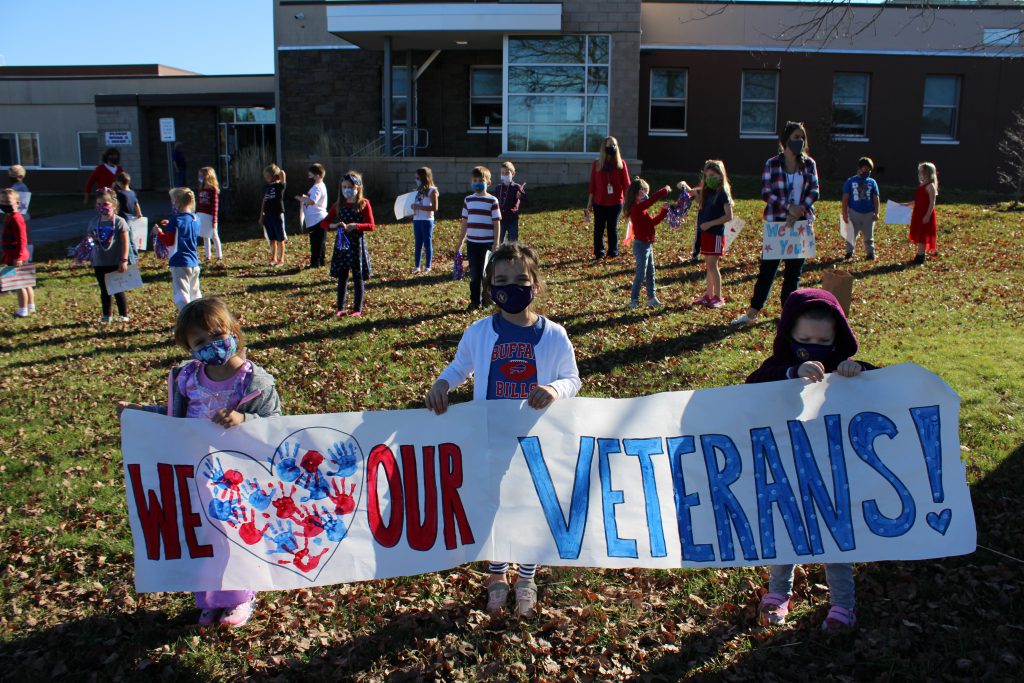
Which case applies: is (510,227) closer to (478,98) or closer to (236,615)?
(236,615)

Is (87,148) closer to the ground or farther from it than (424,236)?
farther from it

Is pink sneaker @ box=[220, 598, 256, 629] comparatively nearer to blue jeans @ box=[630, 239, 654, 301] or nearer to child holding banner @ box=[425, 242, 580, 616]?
child holding banner @ box=[425, 242, 580, 616]

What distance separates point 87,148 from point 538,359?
43143mm

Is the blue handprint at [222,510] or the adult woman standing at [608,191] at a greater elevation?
the adult woman standing at [608,191]

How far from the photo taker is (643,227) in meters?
10.6

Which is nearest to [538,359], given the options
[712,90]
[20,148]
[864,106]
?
[712,90]

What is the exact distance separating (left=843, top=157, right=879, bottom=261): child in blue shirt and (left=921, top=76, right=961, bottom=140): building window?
1576 centimetres

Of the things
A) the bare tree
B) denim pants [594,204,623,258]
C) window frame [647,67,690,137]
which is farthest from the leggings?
the bare tree

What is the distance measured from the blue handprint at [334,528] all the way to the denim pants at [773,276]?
624cm

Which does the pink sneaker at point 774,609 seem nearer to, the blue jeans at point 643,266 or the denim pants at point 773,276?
the denim pants at point 773,276

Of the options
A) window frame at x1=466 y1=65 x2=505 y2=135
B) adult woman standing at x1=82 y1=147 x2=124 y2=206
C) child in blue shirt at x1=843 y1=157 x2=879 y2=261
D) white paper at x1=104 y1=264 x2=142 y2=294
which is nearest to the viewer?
white paper at x1=104 y1=264 x2=142 y2=294

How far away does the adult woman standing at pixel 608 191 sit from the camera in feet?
48.3

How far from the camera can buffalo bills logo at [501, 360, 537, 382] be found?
13.9ft

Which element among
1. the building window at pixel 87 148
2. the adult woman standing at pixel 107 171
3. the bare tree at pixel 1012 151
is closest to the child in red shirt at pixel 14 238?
the adult woman standing at pixel 107 171
